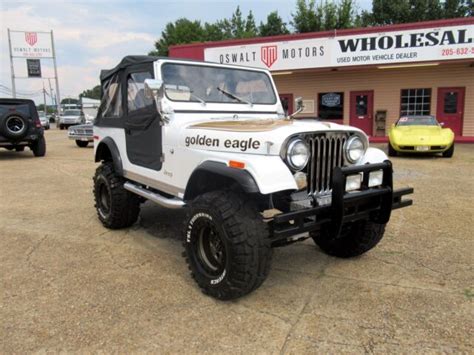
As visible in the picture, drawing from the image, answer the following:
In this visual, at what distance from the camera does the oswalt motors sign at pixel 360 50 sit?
1411 centimetres

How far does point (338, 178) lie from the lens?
287cm

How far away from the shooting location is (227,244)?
9.52 feet

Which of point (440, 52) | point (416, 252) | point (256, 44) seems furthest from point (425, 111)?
point (416, 252)

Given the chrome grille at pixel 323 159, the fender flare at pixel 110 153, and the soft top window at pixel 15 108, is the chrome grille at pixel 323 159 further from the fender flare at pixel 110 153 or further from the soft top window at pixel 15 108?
the soft top window at pixel 15 108

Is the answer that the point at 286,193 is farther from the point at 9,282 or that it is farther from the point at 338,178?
the point at 9,282

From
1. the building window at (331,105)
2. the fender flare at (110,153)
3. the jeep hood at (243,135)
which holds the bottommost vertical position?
the fender flare at (110,153)

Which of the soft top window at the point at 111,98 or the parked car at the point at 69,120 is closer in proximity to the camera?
the soft top window at the point at 111,98

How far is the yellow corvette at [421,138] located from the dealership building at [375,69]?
4.32m

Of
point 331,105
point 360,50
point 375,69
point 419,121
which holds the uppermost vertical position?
point 360,50

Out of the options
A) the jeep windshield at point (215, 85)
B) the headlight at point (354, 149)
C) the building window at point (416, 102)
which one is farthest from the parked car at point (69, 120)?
the headlight at point (354, 149)

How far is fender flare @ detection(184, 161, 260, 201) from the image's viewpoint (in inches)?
109

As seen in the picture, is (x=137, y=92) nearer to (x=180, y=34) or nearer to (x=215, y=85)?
(x=215, y=85)

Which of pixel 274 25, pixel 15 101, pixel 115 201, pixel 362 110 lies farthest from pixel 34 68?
pixel 115 201

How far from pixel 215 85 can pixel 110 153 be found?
72.2 inches
